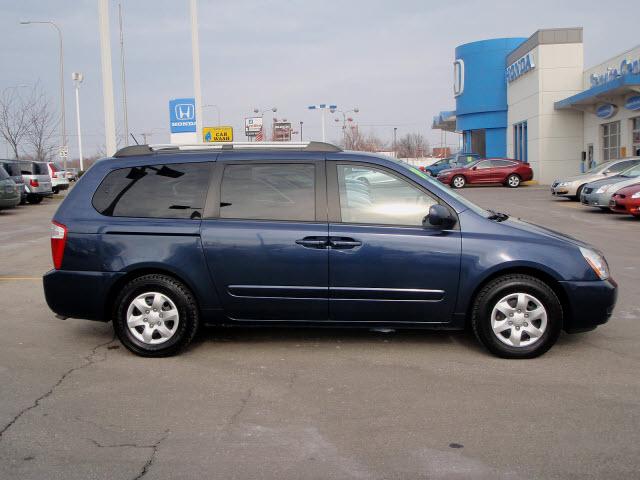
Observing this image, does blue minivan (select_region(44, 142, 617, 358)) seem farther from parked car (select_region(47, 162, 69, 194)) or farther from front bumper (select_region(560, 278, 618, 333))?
parked car (select_region(47, 162, 69, 194))

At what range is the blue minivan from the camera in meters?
5.48

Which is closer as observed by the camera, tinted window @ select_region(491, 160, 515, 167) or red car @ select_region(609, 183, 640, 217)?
red car @ select_region(609, 183, 640, 217)

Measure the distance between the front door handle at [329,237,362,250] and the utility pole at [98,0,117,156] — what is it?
1157cm

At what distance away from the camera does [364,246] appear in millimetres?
5469

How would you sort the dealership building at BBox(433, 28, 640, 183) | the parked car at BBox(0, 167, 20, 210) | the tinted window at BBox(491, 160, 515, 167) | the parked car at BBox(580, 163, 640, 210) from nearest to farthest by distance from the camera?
1. the parked car at BBox(580, 163, 640, 210)
2. the parked car at BBox(0, 167, 20, 210)
3. the dealership building at BBox(433, 28, 640, 183)
4. the tinted window at BBox(491, 160, 515, 167)

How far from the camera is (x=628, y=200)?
1647cm

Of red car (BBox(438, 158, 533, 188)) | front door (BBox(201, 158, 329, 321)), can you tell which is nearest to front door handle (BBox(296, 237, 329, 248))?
front door (BBox(201, 158, 329, 321))

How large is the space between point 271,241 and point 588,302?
270 cm

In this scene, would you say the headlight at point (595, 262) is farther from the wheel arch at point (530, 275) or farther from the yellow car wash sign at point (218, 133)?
the yellow car wash sign at point (218, 133)

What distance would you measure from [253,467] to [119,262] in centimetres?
263

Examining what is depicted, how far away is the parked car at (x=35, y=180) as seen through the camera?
26.2 m

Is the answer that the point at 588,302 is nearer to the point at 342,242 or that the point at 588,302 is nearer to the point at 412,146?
the point at 342,242

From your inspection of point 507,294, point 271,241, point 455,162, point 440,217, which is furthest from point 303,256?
point 455,162

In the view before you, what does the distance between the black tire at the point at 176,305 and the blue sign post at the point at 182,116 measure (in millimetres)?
16254
